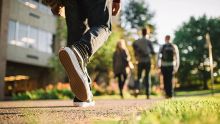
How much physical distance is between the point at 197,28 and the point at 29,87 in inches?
1663

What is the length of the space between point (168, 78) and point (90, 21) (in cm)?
671

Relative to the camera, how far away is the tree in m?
60.2

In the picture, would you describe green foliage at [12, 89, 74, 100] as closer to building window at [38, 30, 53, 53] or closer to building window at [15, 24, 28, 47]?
building window at [15, 24, 28, 47]

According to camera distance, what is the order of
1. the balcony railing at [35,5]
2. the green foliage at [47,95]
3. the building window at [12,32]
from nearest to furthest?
1. the green foliage at [47,95]
2. the building window at [12,32]
3. the balcony railing at [35,5]

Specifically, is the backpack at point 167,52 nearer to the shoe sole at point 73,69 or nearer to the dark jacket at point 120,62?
the dark jacket at point 120,62

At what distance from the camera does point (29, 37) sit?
25078 mm

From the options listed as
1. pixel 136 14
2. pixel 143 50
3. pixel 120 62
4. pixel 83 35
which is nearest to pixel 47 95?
pixel 120 62

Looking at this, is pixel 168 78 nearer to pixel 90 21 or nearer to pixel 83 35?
pixel 90 21

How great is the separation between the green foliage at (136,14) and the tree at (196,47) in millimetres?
11606

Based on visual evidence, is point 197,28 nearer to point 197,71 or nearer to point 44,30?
point 197,71

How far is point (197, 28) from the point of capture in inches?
2522

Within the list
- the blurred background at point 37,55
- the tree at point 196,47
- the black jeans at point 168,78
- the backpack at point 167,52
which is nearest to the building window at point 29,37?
the blurred background at point 37,55

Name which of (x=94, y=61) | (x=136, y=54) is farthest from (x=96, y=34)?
(x=94, y=61)

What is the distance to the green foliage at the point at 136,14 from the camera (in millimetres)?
54500
